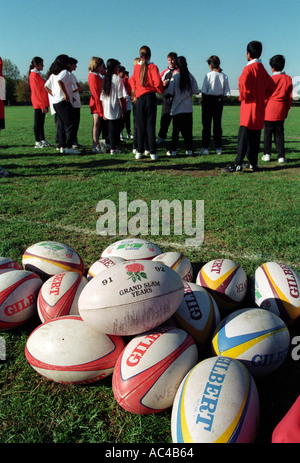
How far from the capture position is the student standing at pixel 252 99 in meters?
6.82

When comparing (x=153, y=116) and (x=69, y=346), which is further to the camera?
(x=153, y=116)

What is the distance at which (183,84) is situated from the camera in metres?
8.87

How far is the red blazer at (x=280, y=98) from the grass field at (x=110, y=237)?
47.1 inches

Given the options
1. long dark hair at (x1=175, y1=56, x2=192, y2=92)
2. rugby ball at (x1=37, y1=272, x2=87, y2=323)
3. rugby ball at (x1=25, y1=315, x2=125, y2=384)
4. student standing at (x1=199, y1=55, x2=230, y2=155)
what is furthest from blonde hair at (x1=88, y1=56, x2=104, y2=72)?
rugby ball at (x1=25, y1=315, x2=125, y2=384)

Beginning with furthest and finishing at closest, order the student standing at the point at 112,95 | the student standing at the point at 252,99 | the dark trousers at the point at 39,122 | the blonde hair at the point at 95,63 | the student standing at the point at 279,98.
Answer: the dark trousers at the point at 39,122 < the blonde hair at the point at 95,63 < the student standing at the point at 112,95 < the student standing at the point at 279,98 < the student standing at the point at 252,99

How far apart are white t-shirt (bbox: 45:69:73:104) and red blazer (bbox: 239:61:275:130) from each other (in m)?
4.32

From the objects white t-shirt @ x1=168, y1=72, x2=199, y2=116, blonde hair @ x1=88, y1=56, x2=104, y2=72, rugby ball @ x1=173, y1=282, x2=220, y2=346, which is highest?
blonde hair @ x1=88, y1=56, x2=104, y2=72

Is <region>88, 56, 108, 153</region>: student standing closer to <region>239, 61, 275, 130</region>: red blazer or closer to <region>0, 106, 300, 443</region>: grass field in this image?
<region>0, 106, 300, 443</region>: grass field

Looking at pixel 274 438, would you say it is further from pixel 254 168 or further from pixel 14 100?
pixel 14 100

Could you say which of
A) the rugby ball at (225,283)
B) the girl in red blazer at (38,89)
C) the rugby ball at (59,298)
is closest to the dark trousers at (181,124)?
the girl in red blazer at (38,89)

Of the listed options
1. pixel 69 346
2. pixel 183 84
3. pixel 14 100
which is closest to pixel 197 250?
pixel 69 346

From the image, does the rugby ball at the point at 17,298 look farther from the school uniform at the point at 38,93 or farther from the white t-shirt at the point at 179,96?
the school uniform at the point at 38,93

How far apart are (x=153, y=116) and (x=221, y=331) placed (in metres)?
6.98

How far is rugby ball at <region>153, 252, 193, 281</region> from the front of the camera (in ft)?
9.66
